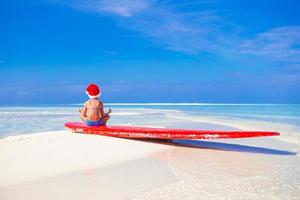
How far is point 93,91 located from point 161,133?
1488mm

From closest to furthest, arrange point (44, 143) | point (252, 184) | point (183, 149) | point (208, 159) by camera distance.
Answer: point (252, 184) → point (208, 159) → point (44, 143) → point (183, 149)

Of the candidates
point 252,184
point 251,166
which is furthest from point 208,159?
point 252,184

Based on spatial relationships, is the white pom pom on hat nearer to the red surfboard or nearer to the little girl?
the little girl

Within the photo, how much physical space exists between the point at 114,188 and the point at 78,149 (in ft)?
6.10

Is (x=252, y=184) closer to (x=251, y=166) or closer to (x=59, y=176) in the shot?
(x=251, y=166)

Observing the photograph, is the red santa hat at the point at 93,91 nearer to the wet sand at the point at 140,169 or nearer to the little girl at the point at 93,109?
the little girl at the point at 93,109

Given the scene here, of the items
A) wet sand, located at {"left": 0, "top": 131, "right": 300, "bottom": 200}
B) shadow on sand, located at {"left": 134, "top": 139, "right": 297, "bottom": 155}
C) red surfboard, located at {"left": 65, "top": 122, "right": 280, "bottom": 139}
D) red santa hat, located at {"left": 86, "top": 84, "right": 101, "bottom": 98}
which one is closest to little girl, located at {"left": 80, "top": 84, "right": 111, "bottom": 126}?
red santa hat, located at {"left": 86, "top": 84, "right": 101, "bottom": 98}

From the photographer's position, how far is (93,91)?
646 cm

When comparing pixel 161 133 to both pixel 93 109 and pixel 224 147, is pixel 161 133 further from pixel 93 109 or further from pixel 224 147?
pixel 93 109

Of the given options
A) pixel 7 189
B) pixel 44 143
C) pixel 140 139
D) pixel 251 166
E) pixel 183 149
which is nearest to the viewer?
pixel 7 189

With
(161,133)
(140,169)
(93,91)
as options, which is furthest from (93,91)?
(140,169)

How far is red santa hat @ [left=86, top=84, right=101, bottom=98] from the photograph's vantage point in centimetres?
645

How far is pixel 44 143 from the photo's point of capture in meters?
5.11

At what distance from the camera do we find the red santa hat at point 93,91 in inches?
254
